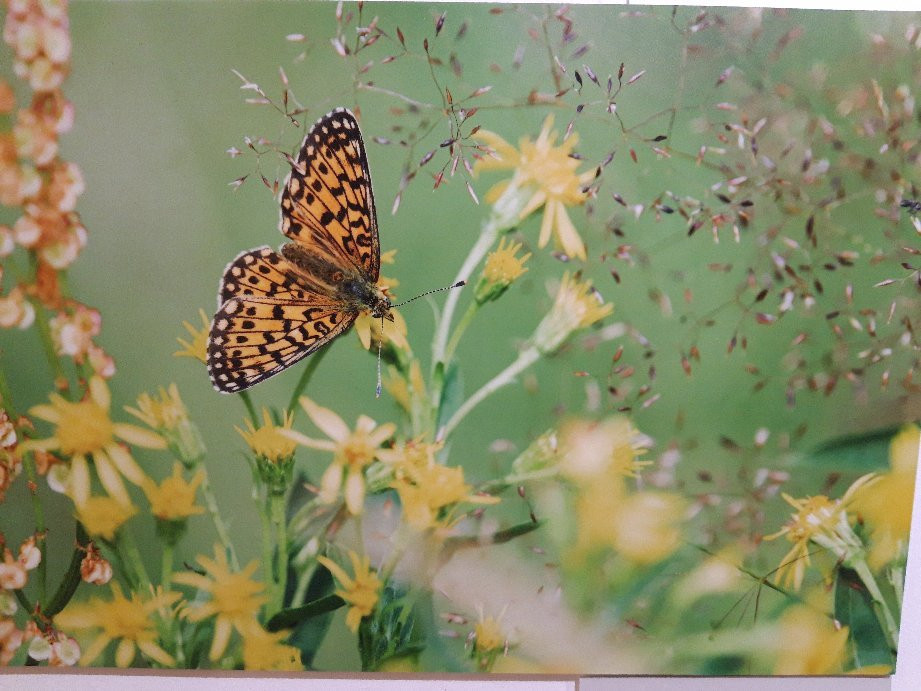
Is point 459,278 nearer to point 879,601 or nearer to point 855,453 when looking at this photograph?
point 855,453

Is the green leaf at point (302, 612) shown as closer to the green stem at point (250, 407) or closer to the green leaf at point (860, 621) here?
the green stem at point (250, 407)

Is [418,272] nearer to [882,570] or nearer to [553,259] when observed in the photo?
[553,259]

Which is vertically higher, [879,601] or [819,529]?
[819,529]

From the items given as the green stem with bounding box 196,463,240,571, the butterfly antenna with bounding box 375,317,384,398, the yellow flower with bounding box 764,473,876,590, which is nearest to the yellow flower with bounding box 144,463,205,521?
the green stem with bounding box 196,463,240,571

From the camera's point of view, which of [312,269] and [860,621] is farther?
[860,621]

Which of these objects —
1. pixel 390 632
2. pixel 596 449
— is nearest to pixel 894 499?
pixel 596 449

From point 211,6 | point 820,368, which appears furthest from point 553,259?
point 211,6

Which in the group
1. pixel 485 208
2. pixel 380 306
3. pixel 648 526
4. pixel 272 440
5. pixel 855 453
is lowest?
pixel 648 526

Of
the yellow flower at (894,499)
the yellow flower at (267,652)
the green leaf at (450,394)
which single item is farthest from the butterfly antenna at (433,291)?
the yellow flower at (894,499)
